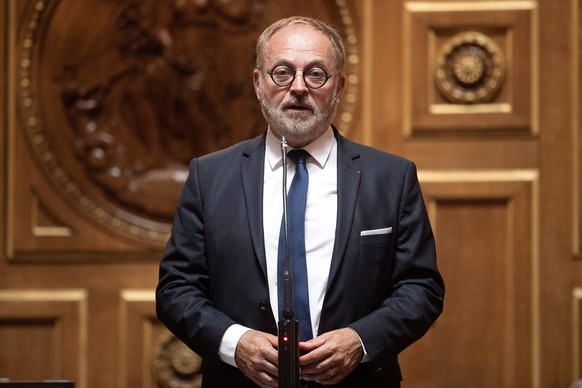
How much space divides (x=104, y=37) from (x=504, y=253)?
163 centimetres

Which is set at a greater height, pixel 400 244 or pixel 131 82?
pixel 131 82

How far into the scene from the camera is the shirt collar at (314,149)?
6.93 feet

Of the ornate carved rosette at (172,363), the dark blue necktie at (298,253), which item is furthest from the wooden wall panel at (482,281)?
the dark blue necktie at (298,253)

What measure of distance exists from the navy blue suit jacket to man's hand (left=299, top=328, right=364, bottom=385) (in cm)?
4

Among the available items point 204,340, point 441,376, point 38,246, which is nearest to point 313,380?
point 204,340

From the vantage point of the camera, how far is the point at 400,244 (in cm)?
206

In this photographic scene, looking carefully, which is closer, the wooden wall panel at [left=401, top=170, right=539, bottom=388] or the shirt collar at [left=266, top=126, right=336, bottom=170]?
the shirt collar at [left=266, top=126, right=336, bottom=170]

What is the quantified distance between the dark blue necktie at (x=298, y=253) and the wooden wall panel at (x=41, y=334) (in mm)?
1828

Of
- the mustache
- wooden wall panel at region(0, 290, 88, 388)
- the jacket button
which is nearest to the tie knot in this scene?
the mustache

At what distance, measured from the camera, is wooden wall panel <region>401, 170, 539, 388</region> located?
356cm

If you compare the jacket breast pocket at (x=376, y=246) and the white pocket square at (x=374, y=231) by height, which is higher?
the white pocket square at (x=374, y=231)

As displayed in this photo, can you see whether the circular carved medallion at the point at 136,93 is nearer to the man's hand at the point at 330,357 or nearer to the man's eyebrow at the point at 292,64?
the man's eyebrow at the point at 292,64

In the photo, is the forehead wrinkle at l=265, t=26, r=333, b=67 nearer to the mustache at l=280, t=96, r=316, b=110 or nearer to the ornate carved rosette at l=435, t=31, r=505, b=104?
the mustache at l=280, t=96, r=316, b=110

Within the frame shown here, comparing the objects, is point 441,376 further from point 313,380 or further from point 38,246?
point 313,380
